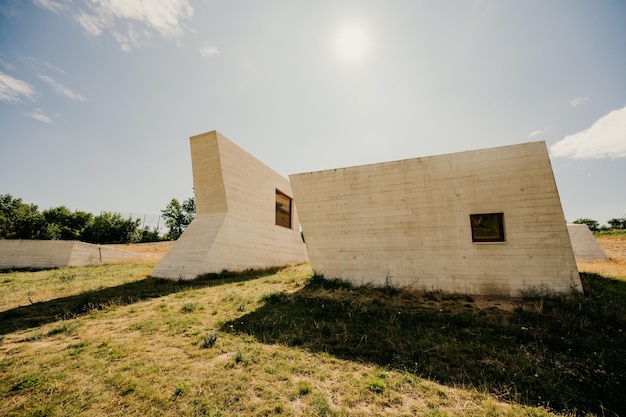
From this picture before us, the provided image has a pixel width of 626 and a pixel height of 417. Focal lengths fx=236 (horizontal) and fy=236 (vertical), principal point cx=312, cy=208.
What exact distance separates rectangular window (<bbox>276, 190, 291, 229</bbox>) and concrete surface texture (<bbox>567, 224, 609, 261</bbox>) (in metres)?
24.5

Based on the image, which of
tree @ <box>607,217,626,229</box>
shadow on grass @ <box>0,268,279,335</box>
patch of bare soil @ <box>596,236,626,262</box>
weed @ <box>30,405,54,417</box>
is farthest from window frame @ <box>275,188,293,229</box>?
tree @ <box>607,217,626,229</box>

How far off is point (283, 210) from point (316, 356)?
17.8m

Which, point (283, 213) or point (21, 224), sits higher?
point (21, 224)

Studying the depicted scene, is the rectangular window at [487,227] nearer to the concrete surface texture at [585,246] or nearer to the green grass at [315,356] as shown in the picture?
the green grass at [315,356]

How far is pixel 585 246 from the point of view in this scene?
66.5ft

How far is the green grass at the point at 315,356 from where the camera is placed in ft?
12.1

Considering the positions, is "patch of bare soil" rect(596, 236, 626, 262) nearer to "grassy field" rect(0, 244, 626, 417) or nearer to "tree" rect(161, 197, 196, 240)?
"grassy field" rect(0, 244, 626, 417)

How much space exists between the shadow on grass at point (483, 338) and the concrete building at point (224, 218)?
280 inches

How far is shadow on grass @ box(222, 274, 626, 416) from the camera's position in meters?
4.16

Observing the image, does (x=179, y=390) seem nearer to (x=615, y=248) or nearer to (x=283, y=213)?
(x=283, y=213)

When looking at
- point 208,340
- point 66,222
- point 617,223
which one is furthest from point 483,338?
point 617,223

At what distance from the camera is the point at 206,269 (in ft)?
44.9

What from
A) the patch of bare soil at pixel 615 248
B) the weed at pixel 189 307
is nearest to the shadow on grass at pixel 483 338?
the weed at pixel 189 307

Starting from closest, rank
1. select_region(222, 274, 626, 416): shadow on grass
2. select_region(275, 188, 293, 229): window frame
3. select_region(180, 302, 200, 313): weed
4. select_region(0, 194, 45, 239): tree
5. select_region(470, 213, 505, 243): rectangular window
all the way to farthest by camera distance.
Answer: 1. select_region(222, 274, 626, 416): shadow on grass
2. select_region(180, 302, 200, 313): weed
3. select_region(470, 213, 505, 243): rectangular window
4. select_region(275, 188, 293, 229): window frame
5. select_region(0, 194, 45, 239): tree
